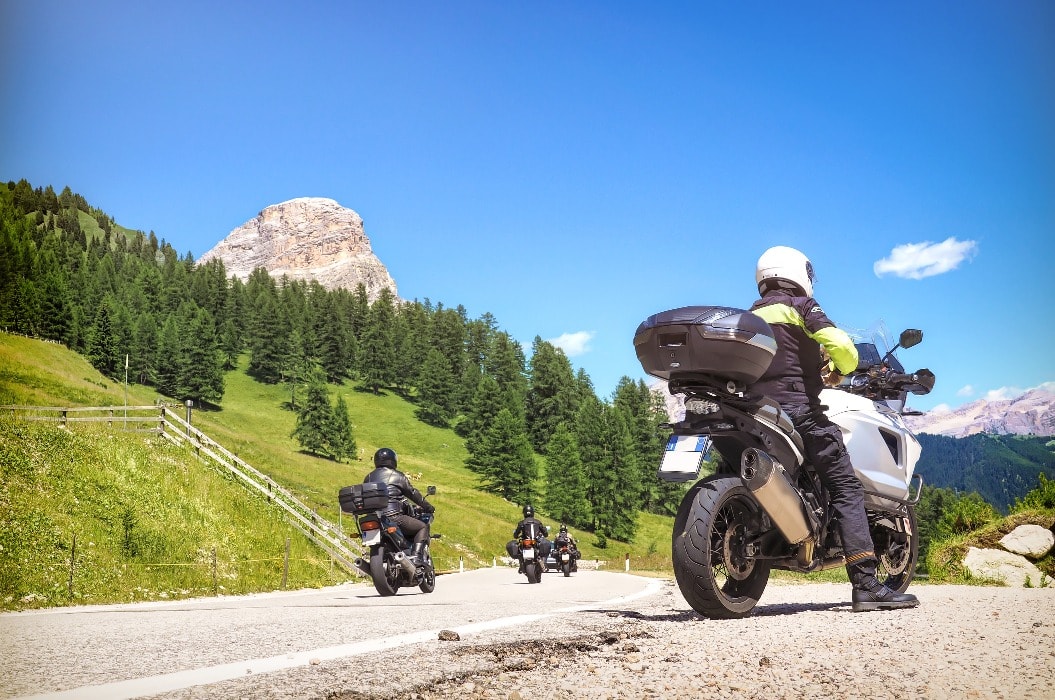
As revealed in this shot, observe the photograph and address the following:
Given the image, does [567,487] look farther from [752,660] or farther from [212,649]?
[752,660]

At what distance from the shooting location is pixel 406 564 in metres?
12.9

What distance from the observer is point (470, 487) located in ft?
275

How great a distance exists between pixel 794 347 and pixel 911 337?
56.3 inches

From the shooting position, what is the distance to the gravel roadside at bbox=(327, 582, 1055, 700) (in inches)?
110

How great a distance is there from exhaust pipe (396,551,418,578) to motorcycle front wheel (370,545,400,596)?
0.11 m

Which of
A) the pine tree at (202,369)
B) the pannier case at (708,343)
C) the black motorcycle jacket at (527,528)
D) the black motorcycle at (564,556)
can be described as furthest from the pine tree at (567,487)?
the pannier case at (708,343)

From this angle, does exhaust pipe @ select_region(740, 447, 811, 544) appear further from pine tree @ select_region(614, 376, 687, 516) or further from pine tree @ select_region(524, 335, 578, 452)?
pine tree @ select_region(524, 335, 578, 452)

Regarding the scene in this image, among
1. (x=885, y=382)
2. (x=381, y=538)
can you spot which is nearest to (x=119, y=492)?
(x=381, y=538)

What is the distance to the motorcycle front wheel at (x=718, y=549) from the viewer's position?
498 cm

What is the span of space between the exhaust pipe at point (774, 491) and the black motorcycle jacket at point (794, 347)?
1.65 ft

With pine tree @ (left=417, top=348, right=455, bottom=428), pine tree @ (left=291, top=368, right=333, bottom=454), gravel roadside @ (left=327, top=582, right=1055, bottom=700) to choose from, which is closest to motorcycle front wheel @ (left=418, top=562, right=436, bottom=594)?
gravel roadside @ (left=327, top=582, right=1055, bottom=700)

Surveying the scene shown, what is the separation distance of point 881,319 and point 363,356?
401ft

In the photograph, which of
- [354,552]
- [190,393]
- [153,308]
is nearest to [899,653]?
[354,552]

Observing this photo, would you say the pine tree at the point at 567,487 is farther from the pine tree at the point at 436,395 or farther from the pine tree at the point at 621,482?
the pine tree at the point at 436,395
